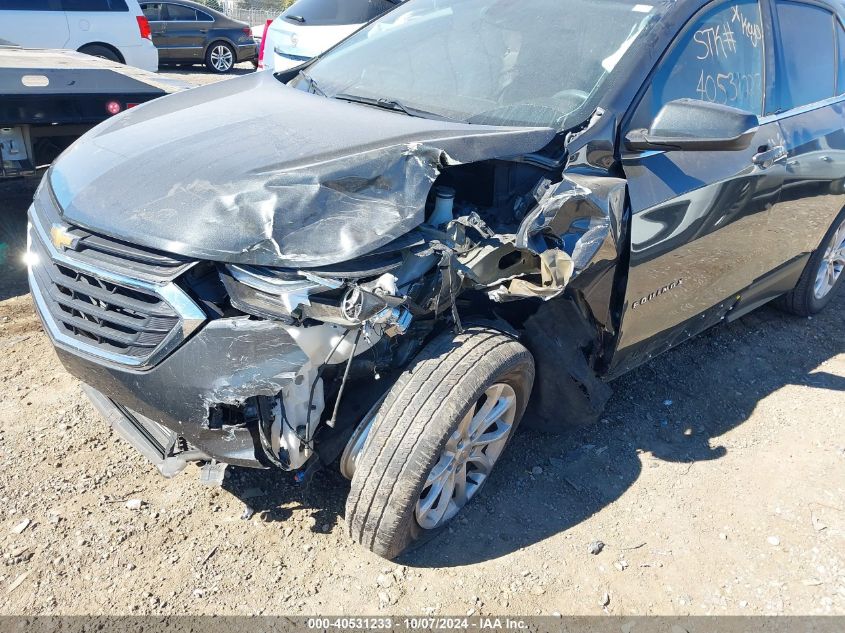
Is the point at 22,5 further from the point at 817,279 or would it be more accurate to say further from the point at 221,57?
the point at 817,279

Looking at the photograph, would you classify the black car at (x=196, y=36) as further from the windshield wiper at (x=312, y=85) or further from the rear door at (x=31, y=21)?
the windshield wiper at (x=312, y=85)

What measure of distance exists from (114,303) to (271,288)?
0.53 m

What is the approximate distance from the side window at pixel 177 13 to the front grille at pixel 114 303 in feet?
42.9

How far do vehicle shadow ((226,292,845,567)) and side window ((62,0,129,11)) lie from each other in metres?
8.64

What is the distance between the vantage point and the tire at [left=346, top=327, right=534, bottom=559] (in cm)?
230

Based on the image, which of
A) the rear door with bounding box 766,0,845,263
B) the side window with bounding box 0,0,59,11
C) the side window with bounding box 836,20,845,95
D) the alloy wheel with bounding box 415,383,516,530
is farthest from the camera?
the side window with bounding box 0,0,59,11

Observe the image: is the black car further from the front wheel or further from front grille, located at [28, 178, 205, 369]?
front grille, located at [28, 178, 205, 369]

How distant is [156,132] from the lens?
282cm

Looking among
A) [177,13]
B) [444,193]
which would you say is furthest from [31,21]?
[444,193]

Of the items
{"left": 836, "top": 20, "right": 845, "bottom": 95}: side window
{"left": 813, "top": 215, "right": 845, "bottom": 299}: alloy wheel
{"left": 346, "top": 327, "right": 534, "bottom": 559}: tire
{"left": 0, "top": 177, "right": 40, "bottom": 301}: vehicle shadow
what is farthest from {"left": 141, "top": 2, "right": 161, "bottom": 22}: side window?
{"left": 346, "top": 327, "right": 534, "bottom": 559}: tire

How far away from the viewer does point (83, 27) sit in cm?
920

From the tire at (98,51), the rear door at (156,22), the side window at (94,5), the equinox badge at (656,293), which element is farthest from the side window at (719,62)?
the rear door at (156,22)

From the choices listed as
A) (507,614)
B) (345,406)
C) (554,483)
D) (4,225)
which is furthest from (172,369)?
(4,225)

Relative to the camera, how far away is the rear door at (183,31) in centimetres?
1382
